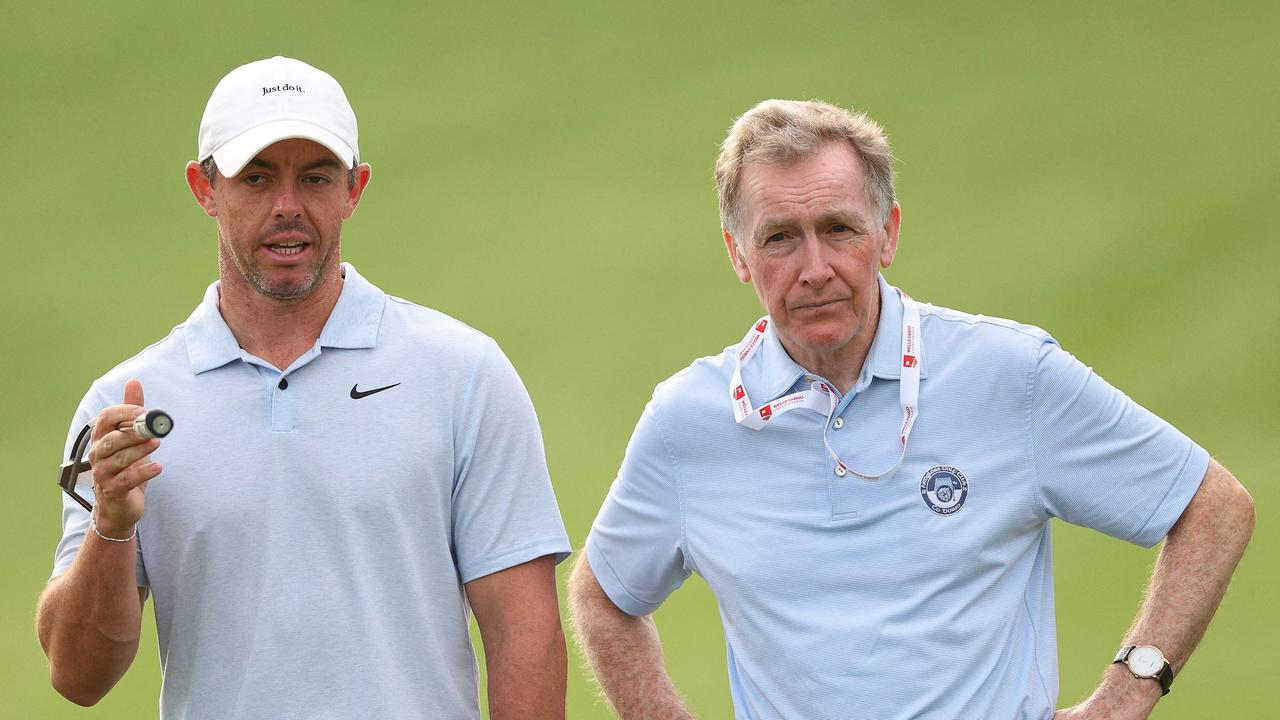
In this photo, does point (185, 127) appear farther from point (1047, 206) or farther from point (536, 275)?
point (1047, 206)

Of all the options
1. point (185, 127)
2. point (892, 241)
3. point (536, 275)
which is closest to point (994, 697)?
point (892, 241)

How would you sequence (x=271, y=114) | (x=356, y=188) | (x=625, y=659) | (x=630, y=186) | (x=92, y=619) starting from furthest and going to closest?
1. (x=630, y=186)
2. (x=625, y=659)
3. (x=356, y=188)
4. (x=271, y=114)
5. (x=92, y=619)

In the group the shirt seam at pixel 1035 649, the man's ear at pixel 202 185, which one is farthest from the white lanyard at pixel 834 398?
the man's ear at pixel 202 185

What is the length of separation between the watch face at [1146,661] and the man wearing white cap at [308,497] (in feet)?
2.65

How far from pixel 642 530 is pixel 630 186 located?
4.43m

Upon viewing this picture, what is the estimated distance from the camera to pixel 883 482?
2.06 m

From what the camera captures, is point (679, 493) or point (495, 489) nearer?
point (495, 489)

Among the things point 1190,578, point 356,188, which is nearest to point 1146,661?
point 1190,578

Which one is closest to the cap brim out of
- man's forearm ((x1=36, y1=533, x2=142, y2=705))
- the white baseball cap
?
the white baseball cap

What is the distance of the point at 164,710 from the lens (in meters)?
2.05

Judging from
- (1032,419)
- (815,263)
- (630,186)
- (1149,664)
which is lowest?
(1149,664)

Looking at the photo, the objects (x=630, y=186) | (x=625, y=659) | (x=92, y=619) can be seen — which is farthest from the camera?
(x=630, y=186)

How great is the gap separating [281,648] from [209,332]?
451 mm

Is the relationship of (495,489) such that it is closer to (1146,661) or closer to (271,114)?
(271,114)
